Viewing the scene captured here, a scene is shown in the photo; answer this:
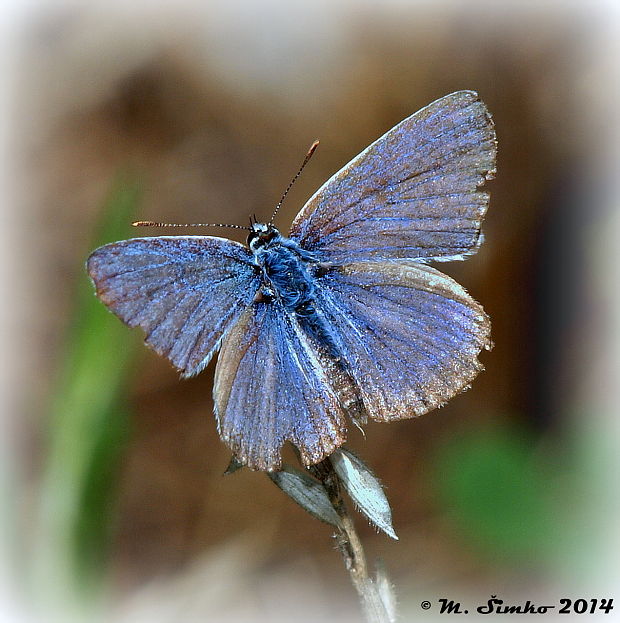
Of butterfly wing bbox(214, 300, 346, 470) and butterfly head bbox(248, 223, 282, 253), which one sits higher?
butterfly head bbox(248, 223, 282, 253)

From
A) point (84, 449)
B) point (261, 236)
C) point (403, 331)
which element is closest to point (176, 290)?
point (261, 236)

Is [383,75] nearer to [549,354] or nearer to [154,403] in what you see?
[549,354]

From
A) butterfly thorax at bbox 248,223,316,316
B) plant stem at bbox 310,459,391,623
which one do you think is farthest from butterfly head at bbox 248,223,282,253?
plant stem at bbox 310,459,391,623

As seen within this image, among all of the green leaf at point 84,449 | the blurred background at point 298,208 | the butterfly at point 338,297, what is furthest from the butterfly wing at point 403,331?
the blurred background at point 298,208

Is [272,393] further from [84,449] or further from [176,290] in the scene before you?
[84,449]

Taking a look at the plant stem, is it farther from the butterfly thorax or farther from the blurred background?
the blurred background

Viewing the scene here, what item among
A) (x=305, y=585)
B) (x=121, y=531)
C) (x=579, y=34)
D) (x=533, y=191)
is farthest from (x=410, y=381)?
(x=579, y=34)
